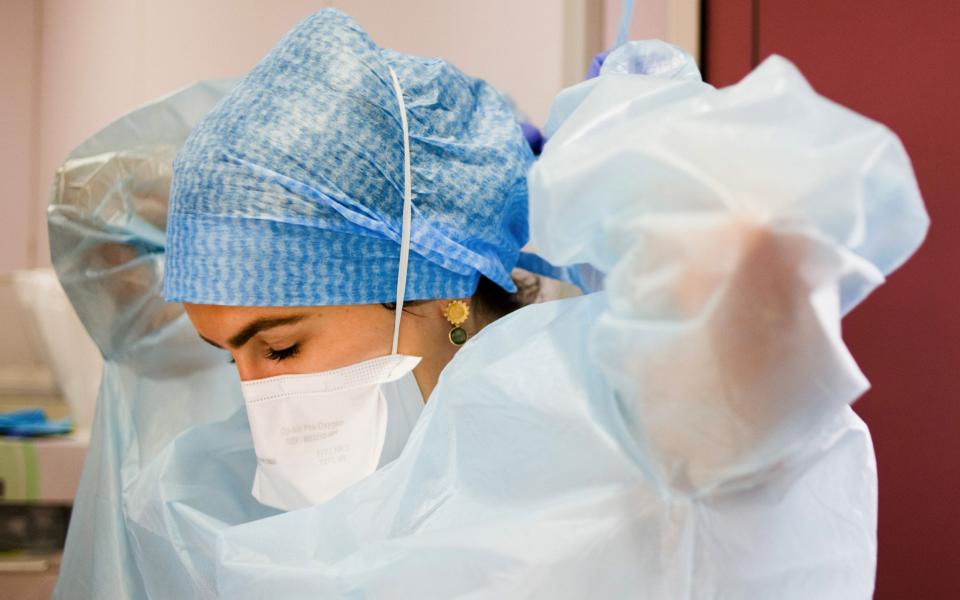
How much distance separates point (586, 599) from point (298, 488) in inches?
15.3

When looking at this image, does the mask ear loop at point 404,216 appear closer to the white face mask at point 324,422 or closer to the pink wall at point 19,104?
the white face mask at point 324,422

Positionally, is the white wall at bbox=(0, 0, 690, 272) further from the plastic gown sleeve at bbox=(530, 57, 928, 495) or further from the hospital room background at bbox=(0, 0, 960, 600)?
the plastic gown sleeve at bbox=(530, 57, 928, 495)

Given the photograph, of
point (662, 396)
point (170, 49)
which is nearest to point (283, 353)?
point (662, 396)

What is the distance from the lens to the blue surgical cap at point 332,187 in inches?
30.6

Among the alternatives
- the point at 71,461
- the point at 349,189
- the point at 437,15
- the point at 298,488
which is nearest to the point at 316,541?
the point at 298,488

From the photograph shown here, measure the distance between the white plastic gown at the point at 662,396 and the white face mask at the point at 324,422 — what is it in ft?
0.43

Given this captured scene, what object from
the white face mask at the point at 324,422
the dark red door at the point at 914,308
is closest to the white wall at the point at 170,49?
the dark red door at the point at 914,308

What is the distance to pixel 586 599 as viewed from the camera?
0.50m

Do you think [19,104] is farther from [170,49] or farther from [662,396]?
[662,396]

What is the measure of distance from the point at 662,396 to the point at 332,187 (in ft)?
1.50

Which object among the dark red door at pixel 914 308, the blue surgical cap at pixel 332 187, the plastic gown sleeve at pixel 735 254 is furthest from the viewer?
the dark red door at pixel 914 308

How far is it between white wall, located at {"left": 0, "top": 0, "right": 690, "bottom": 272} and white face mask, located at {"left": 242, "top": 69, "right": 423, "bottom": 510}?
1.85 feet

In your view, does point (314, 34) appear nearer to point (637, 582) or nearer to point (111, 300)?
point (111, 300)

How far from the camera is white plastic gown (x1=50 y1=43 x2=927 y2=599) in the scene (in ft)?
1.22
